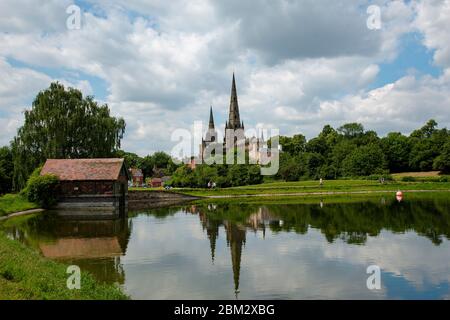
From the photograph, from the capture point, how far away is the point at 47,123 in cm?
4844

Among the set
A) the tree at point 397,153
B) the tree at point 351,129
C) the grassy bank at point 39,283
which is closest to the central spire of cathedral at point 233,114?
the tree at point 351,129

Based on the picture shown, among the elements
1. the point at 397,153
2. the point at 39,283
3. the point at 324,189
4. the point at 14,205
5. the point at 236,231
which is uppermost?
the point at 397,153

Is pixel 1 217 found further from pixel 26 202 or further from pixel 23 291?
pixel 23 291

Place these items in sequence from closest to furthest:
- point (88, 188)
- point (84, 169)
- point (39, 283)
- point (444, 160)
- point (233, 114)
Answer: point (39, 283), point (88, 188), point (84, 169), point (444, 160), point (233, 114)

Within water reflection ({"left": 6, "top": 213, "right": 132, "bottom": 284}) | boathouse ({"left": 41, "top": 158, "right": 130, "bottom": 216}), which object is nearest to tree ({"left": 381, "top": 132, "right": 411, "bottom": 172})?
boathouse ({"left": 41, "top": 158, "right": 130, "bottom": 216})

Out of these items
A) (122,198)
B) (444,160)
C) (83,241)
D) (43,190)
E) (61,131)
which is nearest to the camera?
(83,241)

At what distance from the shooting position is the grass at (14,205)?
35128 mm

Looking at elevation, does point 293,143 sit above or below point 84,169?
above

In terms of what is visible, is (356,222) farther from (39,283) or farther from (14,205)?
(14,205)

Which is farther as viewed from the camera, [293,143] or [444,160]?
[293,143]

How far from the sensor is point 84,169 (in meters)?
43.5

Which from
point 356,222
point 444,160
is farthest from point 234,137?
point 356,222

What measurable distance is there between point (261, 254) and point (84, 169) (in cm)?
3087

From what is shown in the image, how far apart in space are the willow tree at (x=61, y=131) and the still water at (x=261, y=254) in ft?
66.4
